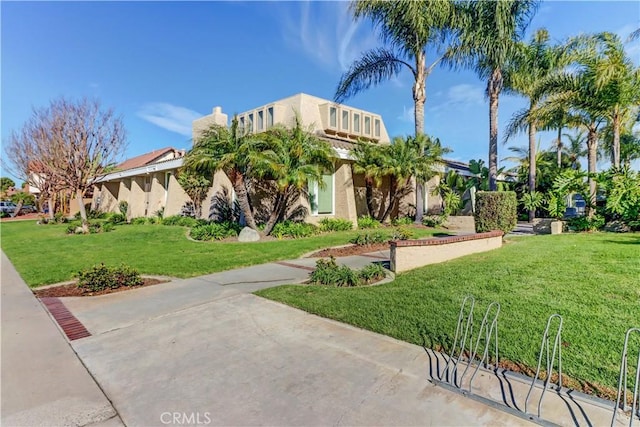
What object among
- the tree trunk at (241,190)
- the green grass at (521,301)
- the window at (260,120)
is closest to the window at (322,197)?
the tree trunk at (241,190)

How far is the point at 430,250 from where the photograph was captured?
8078mm

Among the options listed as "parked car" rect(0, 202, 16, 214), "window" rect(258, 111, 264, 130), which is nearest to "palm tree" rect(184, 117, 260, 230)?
"window" rect(258, 111, 264, 130)

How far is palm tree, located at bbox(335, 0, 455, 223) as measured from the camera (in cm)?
1541

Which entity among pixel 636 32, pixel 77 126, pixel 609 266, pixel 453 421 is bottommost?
pixel 453 421

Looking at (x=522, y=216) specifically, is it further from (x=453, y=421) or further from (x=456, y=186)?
(x=453, y=421)

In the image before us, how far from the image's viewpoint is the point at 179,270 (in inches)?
345

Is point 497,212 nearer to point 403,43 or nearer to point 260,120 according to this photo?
point 403,43

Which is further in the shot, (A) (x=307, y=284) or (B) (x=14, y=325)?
(A) (x=307, y=284)

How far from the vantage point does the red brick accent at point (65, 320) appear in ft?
15.5

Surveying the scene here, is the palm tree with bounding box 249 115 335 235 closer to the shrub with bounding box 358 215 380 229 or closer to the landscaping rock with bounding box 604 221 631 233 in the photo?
the shrub with bounding box 358 215 380 229

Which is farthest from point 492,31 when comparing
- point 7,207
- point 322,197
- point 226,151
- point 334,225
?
point 7,207

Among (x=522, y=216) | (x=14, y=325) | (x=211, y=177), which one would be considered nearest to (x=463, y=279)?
(x=14, y=325)

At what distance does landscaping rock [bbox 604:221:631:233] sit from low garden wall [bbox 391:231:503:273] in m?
6.62

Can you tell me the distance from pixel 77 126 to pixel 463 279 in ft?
73.8
